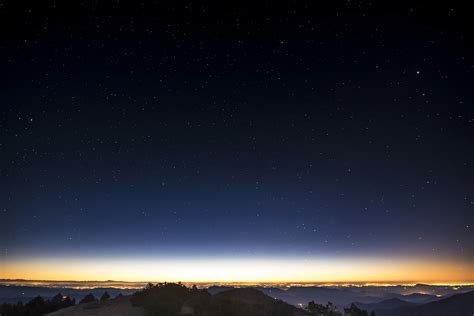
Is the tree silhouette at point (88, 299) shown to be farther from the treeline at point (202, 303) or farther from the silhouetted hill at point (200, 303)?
the silhouetted hill at point (200, 303)

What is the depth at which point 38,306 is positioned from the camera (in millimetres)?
46938

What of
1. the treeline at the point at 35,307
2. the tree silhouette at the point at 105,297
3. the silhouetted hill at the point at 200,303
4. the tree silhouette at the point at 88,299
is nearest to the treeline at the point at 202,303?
the silhouetted hill at the point at 200,303

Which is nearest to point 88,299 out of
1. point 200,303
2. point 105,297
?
point 105,297

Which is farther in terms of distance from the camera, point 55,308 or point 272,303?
point 272,303

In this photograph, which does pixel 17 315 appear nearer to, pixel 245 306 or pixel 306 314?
pixel 245 306

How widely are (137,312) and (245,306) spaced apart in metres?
11.7

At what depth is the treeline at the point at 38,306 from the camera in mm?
44844

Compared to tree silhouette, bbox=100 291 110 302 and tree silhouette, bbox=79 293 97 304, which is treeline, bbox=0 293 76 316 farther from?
tree silhouette, bbox=100 291 110 302

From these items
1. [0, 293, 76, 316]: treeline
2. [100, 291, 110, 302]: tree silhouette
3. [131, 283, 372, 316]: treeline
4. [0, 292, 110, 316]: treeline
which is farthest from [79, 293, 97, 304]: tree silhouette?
[131, 283, 372, 316]: treeline

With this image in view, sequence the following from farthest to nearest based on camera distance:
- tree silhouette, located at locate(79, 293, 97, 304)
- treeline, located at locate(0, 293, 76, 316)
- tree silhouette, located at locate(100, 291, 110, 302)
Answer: tree silhouette, located at locate(100, 291, 110, 302)
tree silhouette, located at locate(79, 293, 97, 304)
treeline, located at locate(0, 293, 76, 316)

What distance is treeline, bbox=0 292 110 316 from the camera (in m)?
44.8

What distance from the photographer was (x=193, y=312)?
42938 mm

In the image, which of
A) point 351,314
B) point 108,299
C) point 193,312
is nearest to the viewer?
point 193,312

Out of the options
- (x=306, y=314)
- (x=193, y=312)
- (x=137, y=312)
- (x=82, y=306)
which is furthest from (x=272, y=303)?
(x=82, y=306)
